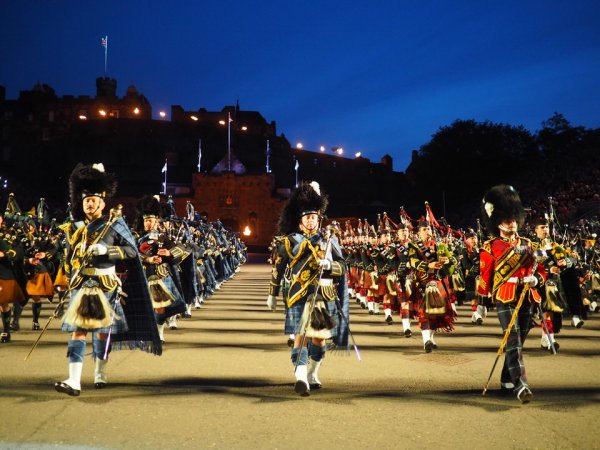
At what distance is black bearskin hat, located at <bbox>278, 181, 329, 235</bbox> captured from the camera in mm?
8109

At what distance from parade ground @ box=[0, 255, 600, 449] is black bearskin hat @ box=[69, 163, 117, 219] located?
6.88ft

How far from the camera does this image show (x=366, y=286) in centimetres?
1834

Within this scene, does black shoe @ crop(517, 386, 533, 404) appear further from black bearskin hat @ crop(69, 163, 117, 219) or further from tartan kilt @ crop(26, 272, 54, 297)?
tartan kilt @ crop(26, 272, 54, 297)

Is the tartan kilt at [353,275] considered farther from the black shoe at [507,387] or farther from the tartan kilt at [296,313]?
the black shoe at [507,387]

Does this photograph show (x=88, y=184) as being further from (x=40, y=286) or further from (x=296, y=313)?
(x=40, y=286)

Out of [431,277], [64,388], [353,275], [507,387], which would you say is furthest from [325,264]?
[353,275]

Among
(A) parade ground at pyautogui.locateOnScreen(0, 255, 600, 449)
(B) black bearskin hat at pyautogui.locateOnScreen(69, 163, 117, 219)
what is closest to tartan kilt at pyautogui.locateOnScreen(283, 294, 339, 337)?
(A) parade ground at pyautogui.locateOnScreen(0, 255, 600, 449)

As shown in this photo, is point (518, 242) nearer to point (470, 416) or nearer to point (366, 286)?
point (470, 416)

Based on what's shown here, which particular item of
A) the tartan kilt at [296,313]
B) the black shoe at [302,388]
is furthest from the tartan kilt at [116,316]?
the black shoe at [302,388]

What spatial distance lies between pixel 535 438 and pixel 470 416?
0.82 meters

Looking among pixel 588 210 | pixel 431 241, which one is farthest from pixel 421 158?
pixel 431 241

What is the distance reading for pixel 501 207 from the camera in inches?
304

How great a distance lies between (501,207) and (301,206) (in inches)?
91.8

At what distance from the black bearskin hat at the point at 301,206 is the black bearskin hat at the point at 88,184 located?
6.92 feet
